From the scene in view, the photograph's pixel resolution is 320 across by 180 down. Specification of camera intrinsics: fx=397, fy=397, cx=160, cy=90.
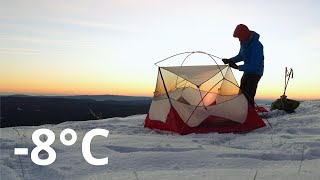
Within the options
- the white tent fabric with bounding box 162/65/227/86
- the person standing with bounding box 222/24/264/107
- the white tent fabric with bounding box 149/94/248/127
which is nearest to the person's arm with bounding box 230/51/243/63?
the person standing with bounding box 222/24/264/107

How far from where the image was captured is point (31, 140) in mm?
5207

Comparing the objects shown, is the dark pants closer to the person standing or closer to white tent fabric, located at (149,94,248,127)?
the person standing

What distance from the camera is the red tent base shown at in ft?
21.4

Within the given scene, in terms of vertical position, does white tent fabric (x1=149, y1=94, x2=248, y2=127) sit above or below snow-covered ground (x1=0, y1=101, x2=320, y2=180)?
above

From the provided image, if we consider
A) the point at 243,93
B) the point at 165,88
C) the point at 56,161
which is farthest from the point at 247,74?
the point at 56,161

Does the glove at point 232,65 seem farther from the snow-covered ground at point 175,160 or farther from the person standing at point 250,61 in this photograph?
the snow-covered ground at point 175,160

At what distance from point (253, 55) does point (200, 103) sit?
4.81ft

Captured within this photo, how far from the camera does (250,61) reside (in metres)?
7.72

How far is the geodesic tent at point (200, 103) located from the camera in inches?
264

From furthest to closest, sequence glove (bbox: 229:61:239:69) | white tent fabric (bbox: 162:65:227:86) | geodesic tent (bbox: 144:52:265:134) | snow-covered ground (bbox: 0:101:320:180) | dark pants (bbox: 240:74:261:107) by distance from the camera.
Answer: dark pants (bbox: 240:74:261:107), glove (bbox: 229:61:239:69), white tent fabric (bbox: 162:65:227:86), geodesic tent (bbox: 144:52:265:134), snow-covered ground (bbox: 0:101:320:180)

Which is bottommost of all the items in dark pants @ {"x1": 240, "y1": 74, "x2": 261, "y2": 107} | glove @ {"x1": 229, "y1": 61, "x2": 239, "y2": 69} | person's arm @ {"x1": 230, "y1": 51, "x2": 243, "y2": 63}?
dark pants @ {"x1": 240, "y1": 74, "x2": 261, "y2": 107}

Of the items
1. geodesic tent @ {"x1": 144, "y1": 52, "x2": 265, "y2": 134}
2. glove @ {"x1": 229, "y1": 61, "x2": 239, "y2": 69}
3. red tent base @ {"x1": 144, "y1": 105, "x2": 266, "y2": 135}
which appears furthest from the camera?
glove @ {"x1": 229, "y1": 61, "x2": 239, "y2": 69}

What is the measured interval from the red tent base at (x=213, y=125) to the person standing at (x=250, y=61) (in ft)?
2.77

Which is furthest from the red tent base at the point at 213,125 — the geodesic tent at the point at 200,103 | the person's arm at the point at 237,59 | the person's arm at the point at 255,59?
the person's arm at the point at 237,59
